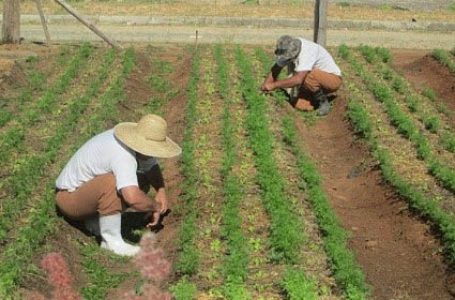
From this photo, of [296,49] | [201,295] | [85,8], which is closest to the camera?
[201,295]

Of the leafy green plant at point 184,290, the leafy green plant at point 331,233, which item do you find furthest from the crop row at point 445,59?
the leafy green plant at point 184,290

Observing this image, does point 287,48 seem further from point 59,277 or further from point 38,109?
point 59,277

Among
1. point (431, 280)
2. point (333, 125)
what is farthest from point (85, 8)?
point (431, 280)

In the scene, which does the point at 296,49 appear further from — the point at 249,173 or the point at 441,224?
the point at 441,224

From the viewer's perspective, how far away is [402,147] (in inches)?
327

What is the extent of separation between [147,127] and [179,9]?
1351 centimetres

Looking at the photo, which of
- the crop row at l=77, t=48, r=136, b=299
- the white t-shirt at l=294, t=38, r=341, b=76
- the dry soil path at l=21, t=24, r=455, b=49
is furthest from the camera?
the dry soil path at l=21, t=24, r=455, b=49

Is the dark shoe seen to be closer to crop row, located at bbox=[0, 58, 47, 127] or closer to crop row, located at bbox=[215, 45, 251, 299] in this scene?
crop row, located at bbox=[215, 45, 251, 299]

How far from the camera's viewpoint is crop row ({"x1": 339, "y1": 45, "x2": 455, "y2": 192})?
7.25 m

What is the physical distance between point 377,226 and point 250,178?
133 centimetres

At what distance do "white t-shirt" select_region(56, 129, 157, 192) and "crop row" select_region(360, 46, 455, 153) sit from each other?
13.6ft

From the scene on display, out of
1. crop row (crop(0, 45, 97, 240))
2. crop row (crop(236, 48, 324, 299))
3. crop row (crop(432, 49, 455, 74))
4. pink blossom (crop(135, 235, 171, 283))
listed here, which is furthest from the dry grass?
pink blossom (crop(135, 235, 171, 283))

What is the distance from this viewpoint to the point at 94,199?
5695mm

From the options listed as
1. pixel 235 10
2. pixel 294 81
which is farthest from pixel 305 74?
pixel 235 10
